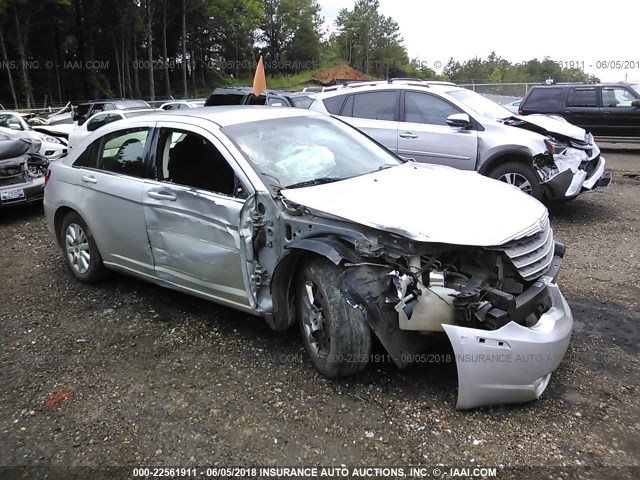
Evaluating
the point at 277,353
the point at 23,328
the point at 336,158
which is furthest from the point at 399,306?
the point at 23,328

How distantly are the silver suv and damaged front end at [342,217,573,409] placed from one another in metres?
4.24

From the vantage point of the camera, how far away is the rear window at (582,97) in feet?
41.2

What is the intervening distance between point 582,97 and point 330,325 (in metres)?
11.9

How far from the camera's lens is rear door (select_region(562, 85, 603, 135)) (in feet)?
41.1

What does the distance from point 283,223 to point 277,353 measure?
3.25 feet

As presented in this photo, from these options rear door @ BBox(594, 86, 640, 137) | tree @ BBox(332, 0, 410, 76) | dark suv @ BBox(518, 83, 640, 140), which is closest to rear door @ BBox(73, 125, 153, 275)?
dark suv @ BBox(518, 83, 640, 140)

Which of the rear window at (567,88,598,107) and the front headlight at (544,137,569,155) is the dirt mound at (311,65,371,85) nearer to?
the rear window at (567,88,598,107)

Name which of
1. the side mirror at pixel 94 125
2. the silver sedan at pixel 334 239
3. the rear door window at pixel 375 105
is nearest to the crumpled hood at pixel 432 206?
the silver sedan at pixel 334 239

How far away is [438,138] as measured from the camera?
24.7ft

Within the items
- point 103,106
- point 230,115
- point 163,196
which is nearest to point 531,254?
point 230,115

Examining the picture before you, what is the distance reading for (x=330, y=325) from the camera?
3227 mm

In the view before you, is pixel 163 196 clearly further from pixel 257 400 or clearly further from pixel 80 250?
pixel 257 400

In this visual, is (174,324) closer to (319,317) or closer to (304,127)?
(319,317)

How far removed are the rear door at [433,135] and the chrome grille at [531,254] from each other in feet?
13.6
